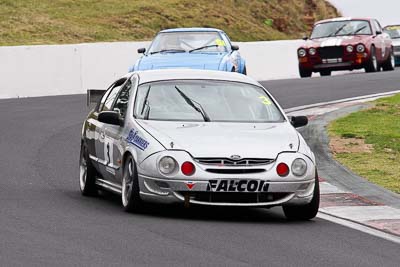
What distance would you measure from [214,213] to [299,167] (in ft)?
3.09

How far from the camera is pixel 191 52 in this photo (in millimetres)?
23281

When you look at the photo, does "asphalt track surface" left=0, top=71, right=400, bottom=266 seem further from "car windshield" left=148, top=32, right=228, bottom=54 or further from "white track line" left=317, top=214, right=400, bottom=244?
"car windshield" left=148, top=32, right=228, bottom=54

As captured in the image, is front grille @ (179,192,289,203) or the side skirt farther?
the side skirt

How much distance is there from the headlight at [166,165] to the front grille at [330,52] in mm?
24492

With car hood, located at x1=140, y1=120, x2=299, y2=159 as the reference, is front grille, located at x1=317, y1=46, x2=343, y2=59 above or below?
below

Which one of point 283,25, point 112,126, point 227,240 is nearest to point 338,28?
point 283,25

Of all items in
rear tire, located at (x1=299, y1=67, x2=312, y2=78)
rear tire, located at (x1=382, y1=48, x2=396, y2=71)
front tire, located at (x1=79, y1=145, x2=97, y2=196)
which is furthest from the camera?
rear tire, located at (x1=382, y1=48, x2=396, y2=71)

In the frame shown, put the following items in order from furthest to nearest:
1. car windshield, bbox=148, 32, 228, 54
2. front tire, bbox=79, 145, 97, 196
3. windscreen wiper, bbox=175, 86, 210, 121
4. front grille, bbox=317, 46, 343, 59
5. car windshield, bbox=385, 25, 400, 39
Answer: car windshield, bbox=385, 25, 400, 39, front grille, bbox=317, 46, 343, 59, car windshield, bbox=148, 32, 228, 54, front tire, bbox=79, 145, 97, 196, windscreen wiper, bbox=175, 86, 210, 121

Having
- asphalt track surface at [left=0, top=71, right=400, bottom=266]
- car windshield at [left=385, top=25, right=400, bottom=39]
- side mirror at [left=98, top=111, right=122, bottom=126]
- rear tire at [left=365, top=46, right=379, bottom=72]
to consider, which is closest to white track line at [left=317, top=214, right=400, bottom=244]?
asphalt track surface at [left=0, top=71, right=400, bottom=266]

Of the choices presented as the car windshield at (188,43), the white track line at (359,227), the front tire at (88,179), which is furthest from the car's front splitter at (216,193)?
the car windshield at (188,43)

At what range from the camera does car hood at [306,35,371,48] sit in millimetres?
34969

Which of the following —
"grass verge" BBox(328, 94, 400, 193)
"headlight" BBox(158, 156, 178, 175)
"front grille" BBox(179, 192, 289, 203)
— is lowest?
"grass verge" BBox(328, 94, 400, 193)

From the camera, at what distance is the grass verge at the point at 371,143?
48.9 ft

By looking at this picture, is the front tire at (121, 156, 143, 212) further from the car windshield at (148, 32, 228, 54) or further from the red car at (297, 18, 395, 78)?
the red car at (297, 18, 395, 78)
